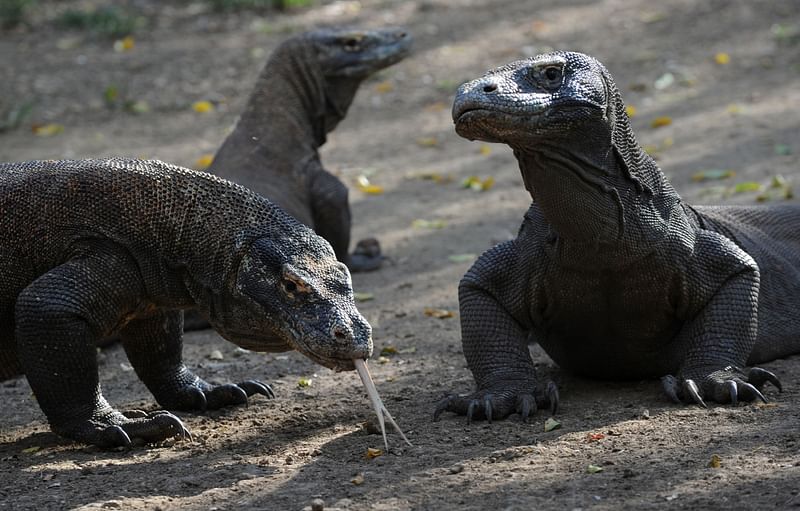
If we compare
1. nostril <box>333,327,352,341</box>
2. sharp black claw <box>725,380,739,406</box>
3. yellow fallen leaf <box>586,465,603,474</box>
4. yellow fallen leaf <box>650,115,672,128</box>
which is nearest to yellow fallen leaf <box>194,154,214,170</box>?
yellow fallen leaf <box>650,115,672,128</box>

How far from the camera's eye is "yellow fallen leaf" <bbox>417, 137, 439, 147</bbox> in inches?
447

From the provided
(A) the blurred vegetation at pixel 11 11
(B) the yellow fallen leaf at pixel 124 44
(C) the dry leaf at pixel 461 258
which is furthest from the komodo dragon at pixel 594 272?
(A) the blurred vegetation at pixel 11 11

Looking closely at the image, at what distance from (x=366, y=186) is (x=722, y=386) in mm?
5920

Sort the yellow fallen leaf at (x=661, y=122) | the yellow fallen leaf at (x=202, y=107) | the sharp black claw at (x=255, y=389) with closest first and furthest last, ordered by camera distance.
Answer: the sharp black claw at (x=255, y=389)
the yellow fallen leaf at (x=661, y=122)
the yellow fallen leaf at (x=202, y=107)

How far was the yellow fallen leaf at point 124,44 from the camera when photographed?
46.0 feet

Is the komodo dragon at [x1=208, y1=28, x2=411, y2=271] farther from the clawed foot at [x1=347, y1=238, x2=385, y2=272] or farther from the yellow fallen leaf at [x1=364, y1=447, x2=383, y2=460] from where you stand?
the yellow fallen leaf at [x1=364, y1=447, x2=383, y2=460]

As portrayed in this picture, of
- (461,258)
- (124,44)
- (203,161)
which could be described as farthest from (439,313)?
(124,44)

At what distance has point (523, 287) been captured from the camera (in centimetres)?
504

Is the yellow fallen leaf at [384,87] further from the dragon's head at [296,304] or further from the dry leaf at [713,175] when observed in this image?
the dragon's head at [296,304]

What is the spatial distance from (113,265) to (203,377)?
1.44 meters

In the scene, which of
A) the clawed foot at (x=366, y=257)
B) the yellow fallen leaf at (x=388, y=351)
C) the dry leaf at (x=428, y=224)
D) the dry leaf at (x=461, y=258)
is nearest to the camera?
the yellow fallen leaf at (x=388, y=351)

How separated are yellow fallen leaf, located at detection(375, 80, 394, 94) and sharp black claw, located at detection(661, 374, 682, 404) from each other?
8.53 m

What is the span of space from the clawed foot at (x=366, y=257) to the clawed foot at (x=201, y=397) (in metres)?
2.88

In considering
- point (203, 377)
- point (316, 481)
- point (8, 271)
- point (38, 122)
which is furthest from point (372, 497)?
point (38, 122)
